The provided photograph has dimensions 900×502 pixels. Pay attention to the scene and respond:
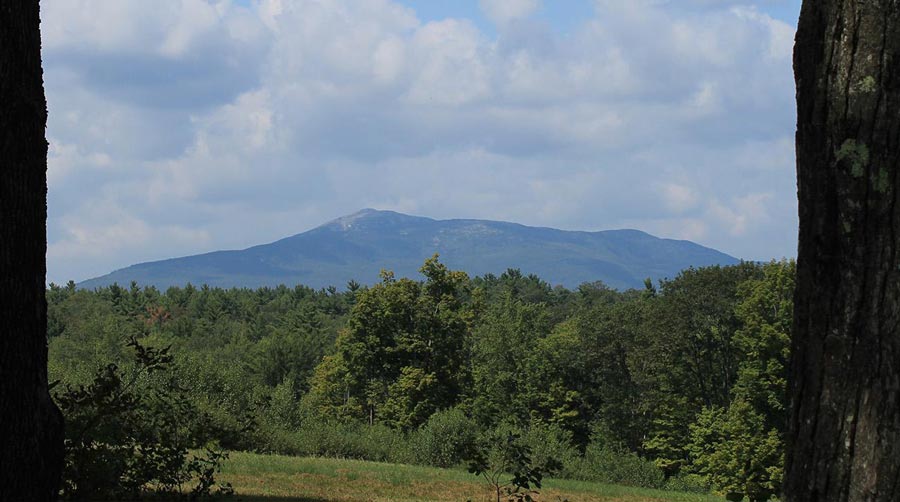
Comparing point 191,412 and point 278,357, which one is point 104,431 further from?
point 278,357

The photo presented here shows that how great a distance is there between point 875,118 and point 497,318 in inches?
2259

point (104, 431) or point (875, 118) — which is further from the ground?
point (875, 118)

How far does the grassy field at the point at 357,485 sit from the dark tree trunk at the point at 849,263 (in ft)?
35.1

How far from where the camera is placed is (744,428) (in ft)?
133

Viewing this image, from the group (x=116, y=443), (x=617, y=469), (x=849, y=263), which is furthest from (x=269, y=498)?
(x=617, y=469)

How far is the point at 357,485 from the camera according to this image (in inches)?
773

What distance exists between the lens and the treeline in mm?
39562

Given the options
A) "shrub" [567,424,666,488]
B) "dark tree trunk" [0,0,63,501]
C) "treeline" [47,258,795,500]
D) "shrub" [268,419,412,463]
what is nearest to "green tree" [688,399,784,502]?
"treeline" [47,258,795,500]

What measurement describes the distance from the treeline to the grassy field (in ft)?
30.9

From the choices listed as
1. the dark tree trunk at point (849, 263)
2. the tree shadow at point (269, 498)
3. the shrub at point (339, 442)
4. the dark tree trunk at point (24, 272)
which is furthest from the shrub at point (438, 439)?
the dark tree trunk at point (849, 263)

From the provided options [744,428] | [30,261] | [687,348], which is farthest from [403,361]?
[30,261]

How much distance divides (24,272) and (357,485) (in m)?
16.0

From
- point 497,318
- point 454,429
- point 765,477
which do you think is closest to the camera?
point 765,477

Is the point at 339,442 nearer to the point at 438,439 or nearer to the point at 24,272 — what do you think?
the point at 438,439
